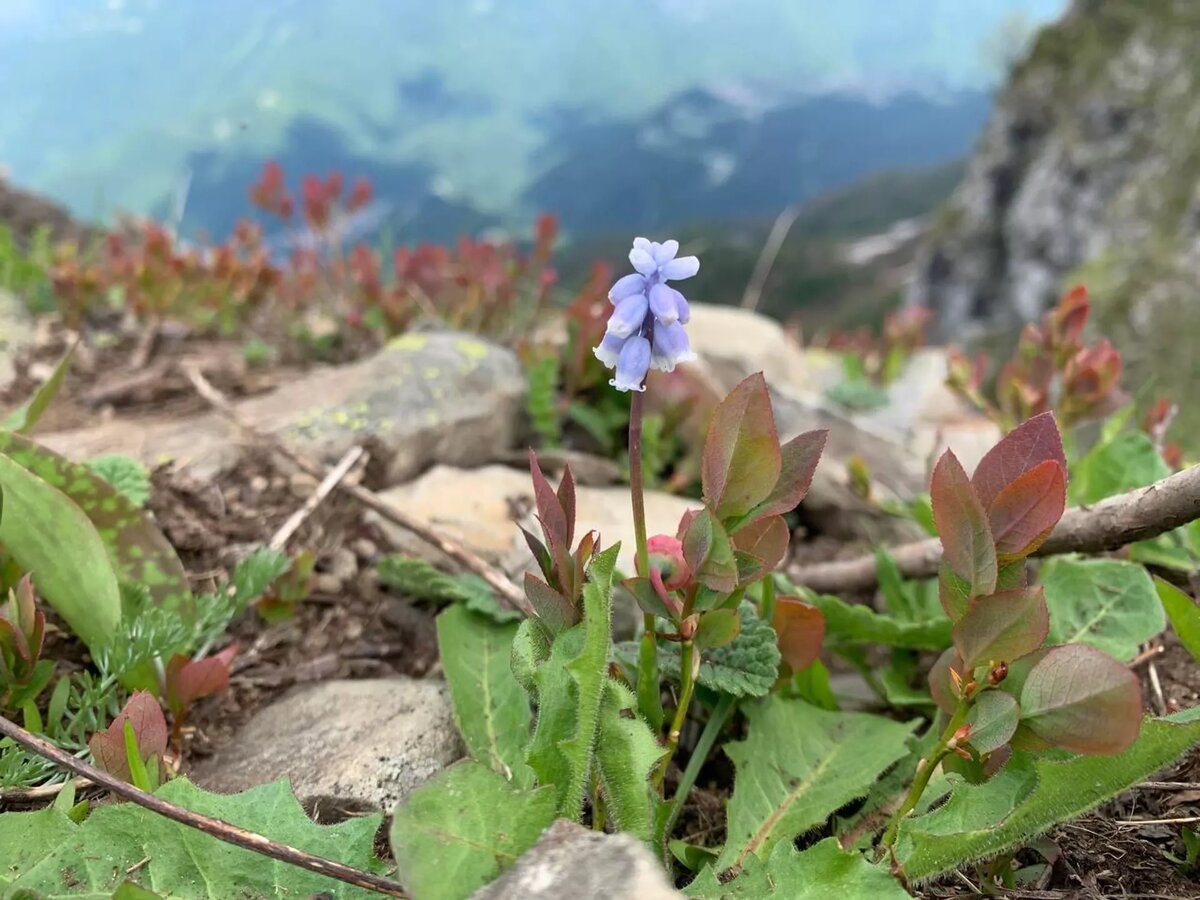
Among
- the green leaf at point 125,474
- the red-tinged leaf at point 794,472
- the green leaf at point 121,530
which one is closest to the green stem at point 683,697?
the red-tinged leaf at point 794,472

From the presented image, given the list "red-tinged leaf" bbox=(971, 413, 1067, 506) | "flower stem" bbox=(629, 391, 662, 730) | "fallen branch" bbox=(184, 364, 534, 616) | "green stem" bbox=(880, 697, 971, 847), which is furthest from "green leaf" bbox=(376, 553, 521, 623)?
"red-tinged leaf" bbox=(971, 413, 1067, 506)

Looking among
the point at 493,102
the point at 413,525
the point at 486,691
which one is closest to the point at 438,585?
the point at 413,525

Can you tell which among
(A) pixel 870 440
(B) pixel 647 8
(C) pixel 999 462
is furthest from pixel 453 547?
(B) pixel 647 8

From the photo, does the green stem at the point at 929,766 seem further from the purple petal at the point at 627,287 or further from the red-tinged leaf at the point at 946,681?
the purple petal at the point at 627,287

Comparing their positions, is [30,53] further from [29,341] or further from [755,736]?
[755,736]

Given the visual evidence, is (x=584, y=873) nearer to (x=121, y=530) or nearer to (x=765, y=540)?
(x=765, y=540)
